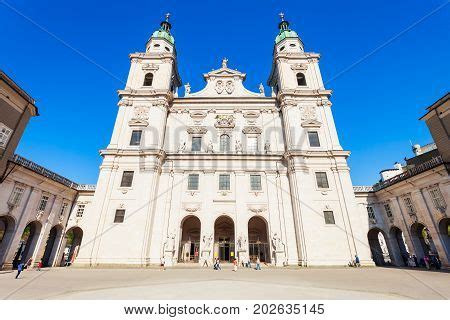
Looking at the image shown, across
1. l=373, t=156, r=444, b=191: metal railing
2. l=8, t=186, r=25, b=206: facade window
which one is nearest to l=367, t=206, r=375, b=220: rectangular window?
l=373, t=156, r=444, b=191: metal railing

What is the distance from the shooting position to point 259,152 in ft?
91.6

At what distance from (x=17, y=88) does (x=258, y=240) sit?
28177mm

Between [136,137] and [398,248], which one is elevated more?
[136,137]

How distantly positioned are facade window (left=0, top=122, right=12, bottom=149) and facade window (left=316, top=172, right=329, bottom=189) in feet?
97.8

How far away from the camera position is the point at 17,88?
61.7 feet

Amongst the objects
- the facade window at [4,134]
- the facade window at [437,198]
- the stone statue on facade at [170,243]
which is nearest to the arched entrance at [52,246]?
the facade window at [4,134]

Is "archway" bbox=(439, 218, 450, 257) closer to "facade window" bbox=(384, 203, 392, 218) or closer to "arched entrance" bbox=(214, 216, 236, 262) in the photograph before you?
"facade window" bbox=(384, 203, 392, 218)

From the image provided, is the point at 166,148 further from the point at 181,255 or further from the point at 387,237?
the point at 387,237

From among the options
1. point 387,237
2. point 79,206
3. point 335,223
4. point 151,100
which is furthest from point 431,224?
point 79,206

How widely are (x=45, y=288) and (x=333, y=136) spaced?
29362 millimetres

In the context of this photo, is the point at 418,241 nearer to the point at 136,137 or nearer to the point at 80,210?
the point at 136,137

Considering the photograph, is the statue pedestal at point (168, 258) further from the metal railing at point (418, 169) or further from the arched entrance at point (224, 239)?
the metal railing at point (418, 169)

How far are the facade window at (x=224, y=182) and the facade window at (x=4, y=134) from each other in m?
19.7
